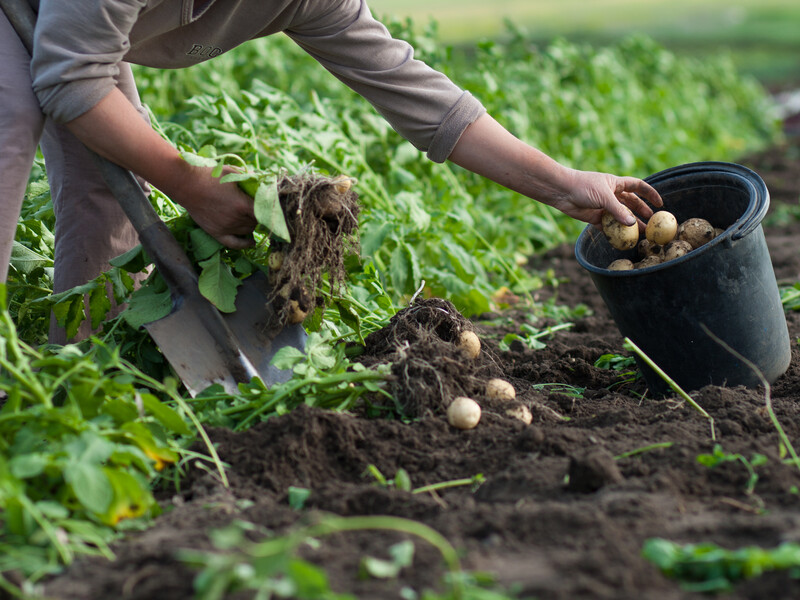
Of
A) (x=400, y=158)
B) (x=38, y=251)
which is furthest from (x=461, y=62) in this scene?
(x=38, y=251)

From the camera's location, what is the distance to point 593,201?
2.74m

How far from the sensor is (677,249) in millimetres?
2730

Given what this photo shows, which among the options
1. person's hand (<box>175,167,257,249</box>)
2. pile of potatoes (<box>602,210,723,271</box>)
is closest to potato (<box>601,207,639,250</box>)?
pile of potatoes (<box>602,210,723,271</box>)

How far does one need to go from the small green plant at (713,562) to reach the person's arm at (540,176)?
54.3 inches

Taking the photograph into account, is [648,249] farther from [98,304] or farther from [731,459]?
[98,304]

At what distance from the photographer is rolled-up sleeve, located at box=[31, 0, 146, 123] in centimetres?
210

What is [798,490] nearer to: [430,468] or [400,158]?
[430,468]

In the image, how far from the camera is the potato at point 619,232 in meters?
2.78

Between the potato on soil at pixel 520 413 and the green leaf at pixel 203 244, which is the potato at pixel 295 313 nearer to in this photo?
the green leaf at pixel 203 244

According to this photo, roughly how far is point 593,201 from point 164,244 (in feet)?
4.49

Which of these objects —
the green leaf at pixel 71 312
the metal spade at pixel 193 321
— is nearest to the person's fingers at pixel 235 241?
the metal spade at pixel 193 321

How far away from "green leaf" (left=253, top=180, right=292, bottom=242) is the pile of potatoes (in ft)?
3.67

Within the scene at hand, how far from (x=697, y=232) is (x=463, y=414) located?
109 centimetres

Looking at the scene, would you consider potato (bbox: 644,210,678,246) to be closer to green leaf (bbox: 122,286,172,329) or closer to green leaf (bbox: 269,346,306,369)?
green leaf (bbox: 269,346,306,369)
